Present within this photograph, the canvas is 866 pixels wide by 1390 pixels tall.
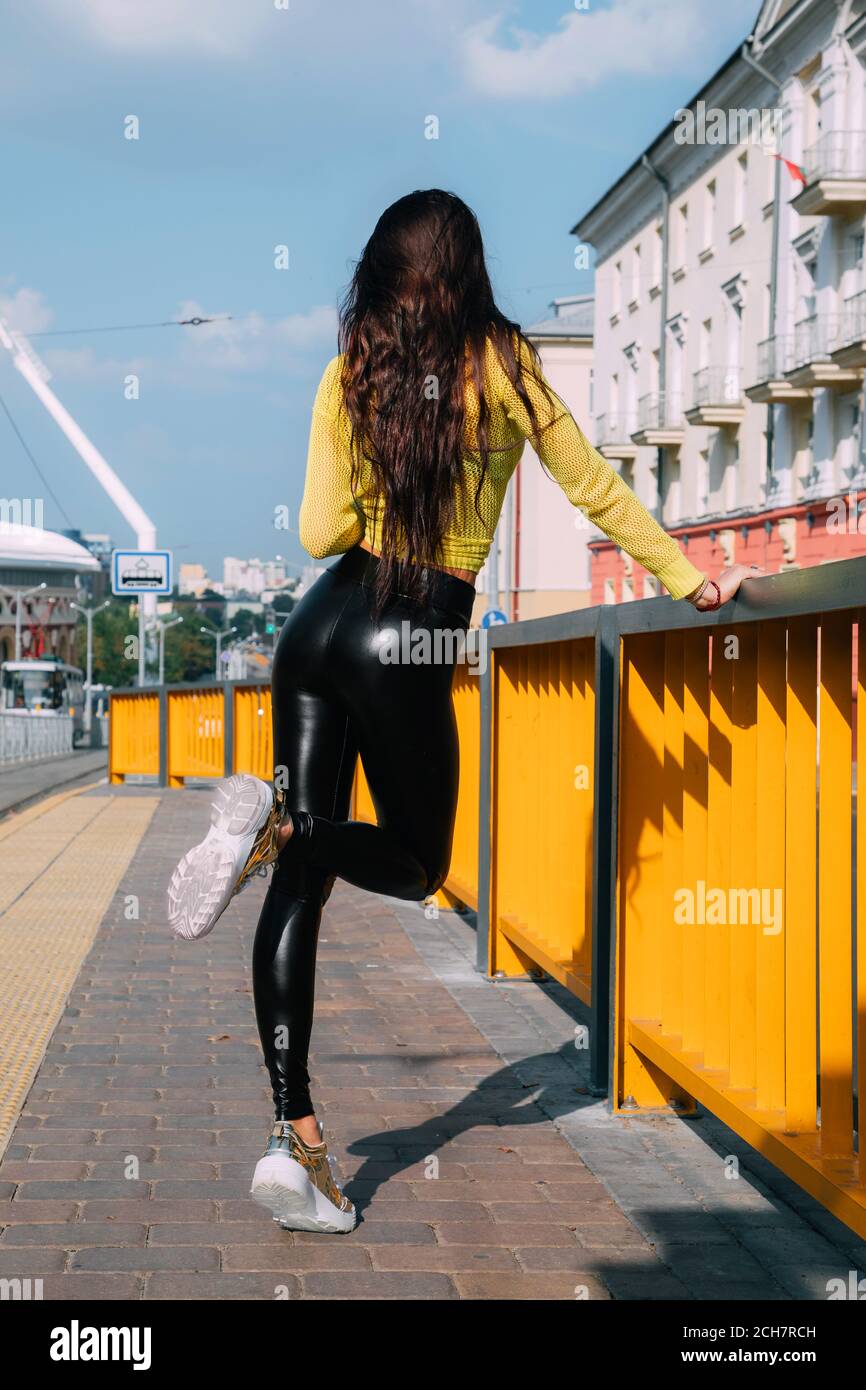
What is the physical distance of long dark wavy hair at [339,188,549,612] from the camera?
324cm

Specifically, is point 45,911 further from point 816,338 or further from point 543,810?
point 816,338

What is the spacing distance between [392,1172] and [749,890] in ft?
3.36

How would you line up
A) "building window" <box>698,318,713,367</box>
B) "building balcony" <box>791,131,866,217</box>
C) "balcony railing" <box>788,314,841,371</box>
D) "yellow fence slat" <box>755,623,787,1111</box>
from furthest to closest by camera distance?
1. "building window" <box>698,318,713,367</box>
2. "balcony railing" <box>788,314,841,371</box>
3. "building balcony" <box>791,131,866,217</box>
4. "yellow fence slat" <box>755,623,787,1111</box>

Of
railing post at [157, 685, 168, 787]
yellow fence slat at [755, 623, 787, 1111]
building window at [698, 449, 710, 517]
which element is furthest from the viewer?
building window at [698, 449, 710, 517]

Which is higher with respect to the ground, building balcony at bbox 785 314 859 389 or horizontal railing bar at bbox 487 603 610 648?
building balcony at bbox 785 314 859 389

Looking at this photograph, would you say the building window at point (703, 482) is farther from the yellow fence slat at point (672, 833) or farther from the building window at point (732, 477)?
the yellow fence slat at point (672, 833)

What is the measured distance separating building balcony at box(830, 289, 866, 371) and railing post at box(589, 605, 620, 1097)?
2906cm

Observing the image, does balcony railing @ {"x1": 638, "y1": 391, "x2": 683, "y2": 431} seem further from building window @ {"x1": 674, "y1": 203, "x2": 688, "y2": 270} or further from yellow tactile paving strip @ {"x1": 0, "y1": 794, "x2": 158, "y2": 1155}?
yellow tactile paving strip @ {"x1": 0, "y1": 794, "x2": 158, "y2": 1155}

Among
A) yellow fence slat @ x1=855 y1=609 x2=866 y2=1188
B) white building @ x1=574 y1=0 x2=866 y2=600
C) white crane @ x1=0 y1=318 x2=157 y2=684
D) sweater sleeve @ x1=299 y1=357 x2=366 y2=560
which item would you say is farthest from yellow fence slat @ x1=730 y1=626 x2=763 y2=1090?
white crane @ x1=0 y1=318 x2=157 y2=684

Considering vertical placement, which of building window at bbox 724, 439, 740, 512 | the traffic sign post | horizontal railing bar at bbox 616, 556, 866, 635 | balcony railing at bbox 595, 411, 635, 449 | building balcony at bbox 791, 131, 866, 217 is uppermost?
building balcony at bbox 791, 131, 866, 217

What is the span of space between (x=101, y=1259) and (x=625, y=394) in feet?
164
